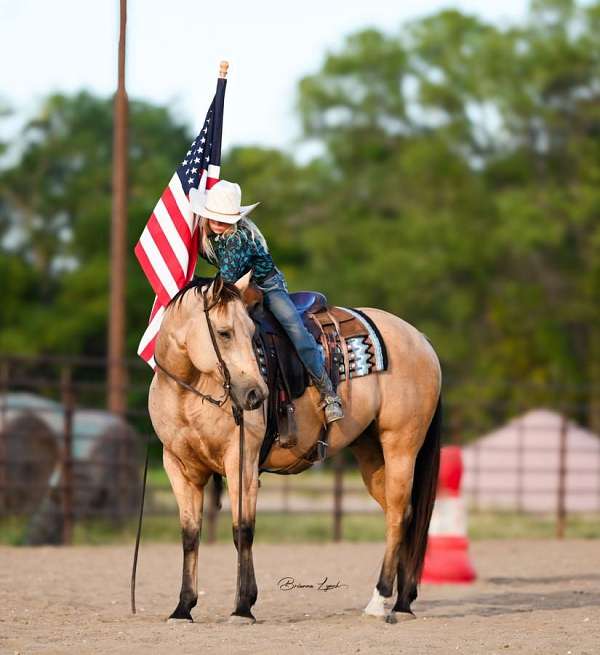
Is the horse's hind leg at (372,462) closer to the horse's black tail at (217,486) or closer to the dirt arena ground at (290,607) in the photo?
the dirt arena ground at (290,607)

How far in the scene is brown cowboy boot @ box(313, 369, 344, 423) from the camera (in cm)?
689

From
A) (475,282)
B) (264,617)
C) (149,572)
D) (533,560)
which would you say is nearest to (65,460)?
(149,572)

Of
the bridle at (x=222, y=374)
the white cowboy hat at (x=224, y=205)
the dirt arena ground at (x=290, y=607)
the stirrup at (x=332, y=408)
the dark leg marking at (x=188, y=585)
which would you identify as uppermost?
the white cowboy hat at (x=224, y=205)

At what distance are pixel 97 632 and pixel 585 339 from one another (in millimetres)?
30825

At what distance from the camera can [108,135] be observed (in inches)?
1884

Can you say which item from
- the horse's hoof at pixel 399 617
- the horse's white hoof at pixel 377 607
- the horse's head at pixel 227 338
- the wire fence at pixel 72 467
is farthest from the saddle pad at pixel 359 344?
the wire fence at pixel 72 467

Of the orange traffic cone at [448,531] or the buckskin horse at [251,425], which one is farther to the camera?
the orange traffic cone at [448,531]

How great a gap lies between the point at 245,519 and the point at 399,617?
45.5 inches

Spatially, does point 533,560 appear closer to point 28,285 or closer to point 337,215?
point 337,215

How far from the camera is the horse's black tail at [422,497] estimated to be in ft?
24.0

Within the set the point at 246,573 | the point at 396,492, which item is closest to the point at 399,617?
the point at 396,492

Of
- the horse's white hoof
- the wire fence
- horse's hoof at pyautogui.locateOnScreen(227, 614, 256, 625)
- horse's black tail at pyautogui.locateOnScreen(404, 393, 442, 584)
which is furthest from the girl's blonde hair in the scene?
the wire fence

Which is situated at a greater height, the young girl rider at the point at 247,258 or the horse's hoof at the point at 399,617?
the young girl rider at the point at 247,258

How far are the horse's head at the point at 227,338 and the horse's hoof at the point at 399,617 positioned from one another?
1550 mm
